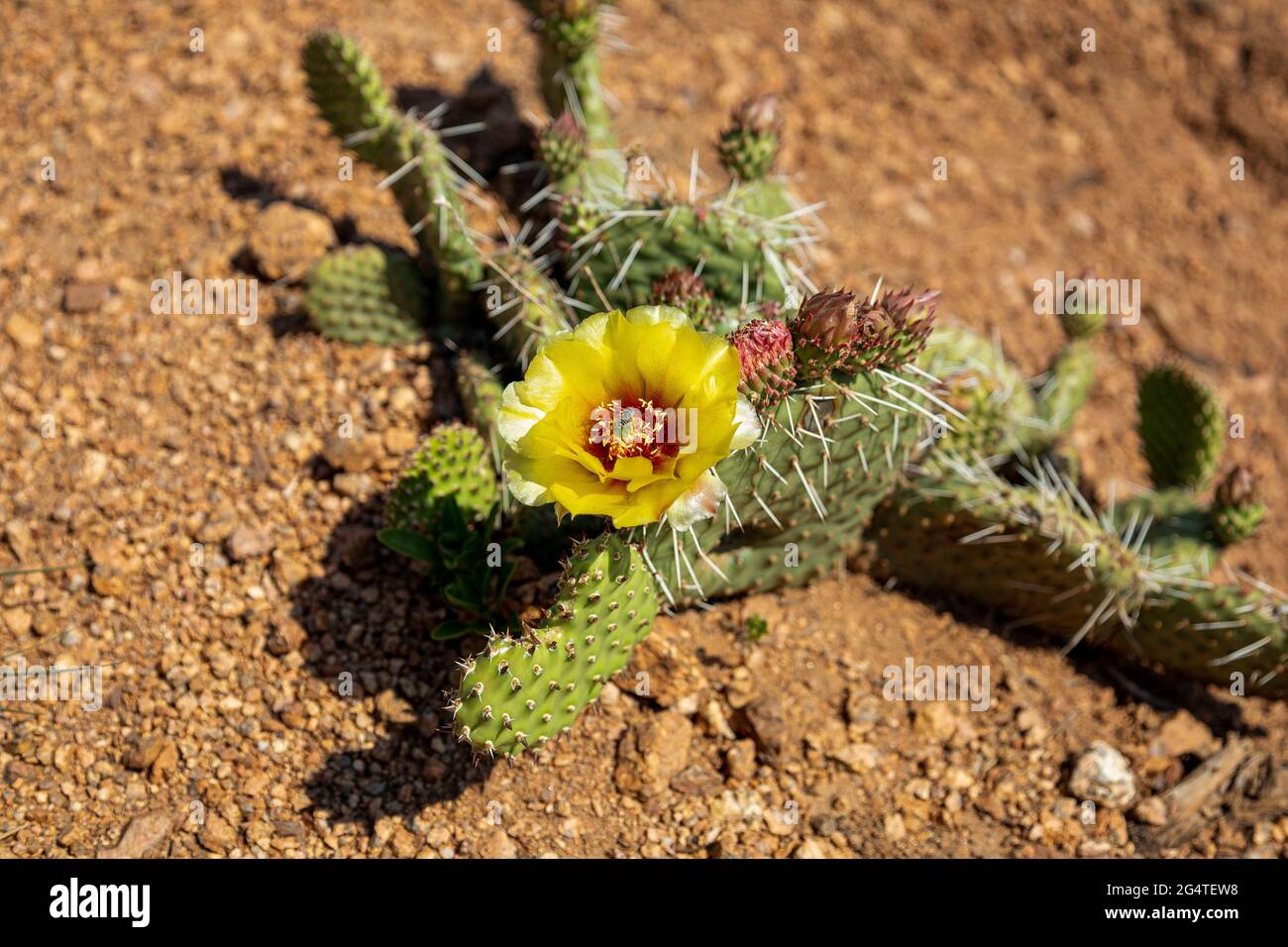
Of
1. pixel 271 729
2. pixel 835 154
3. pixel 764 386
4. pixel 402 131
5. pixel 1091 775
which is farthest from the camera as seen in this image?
pixel 835 154

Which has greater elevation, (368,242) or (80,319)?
(368,242)

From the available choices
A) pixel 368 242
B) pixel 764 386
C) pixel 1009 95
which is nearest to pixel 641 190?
pixel 368 242

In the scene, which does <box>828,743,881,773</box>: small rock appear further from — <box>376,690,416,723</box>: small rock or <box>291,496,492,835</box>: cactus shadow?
<box>376,690,416,723</box>: small rock

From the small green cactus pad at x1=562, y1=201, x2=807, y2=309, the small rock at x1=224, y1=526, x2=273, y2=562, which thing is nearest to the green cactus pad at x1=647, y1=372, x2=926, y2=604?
the small green cactus pad at x1=562, y1=201, x2=807, y2=309

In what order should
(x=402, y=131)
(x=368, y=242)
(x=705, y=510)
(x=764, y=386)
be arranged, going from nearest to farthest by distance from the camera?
(x=705, y=510), (x=764, y=386), (x=402, y=131), (x=368, y=242)

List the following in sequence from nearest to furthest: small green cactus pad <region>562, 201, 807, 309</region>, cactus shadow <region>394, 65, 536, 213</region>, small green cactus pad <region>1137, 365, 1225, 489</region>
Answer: small green cactus pad <region>562, 201, 807, 309</region>
small green cactus pad <region>1137, 365, 1225, 489</region>
cactus shadow <region>394, 65, 536, 213</region>

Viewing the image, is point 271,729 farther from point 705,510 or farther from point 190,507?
point 705,510

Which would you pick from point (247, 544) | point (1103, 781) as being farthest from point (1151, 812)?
point (247, 544)
